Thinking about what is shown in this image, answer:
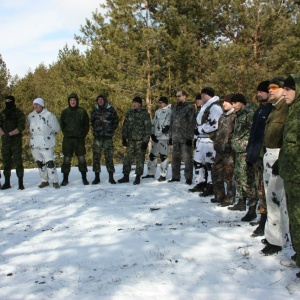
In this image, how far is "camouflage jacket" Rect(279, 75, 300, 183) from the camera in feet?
11.6

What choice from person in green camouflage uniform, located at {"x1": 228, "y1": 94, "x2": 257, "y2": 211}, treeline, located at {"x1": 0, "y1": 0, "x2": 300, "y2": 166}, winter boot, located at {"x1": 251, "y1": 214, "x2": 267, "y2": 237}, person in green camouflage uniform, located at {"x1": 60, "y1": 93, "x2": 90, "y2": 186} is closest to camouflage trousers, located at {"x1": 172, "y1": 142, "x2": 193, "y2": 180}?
person in green camouflage uniform, located at {"x1": 60, "y1": 93, "x2": 90, "y2": 186}

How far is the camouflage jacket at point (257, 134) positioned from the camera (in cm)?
505

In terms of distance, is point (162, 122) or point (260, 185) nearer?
point (260, 185)

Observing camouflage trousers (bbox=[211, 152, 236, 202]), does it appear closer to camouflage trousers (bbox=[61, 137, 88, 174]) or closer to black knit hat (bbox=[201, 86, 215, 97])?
black knit hat (bbox=[201, 86, 215, 97])

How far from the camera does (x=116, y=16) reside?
1742 centimetres

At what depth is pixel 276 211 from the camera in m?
4.30

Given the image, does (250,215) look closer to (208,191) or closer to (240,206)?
(240,206)

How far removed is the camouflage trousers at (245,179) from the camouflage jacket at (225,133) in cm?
58

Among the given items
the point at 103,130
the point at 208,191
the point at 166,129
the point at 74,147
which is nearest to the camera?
the point at 208,191

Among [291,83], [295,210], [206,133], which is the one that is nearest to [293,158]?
[295,210]

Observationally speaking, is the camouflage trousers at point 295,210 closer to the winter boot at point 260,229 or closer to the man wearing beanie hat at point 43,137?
the winter boot at point 260,229

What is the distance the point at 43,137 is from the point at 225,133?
447 centimetres

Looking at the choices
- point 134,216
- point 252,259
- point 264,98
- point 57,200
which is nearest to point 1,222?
point 57,200

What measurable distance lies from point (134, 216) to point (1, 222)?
2.20 metres
